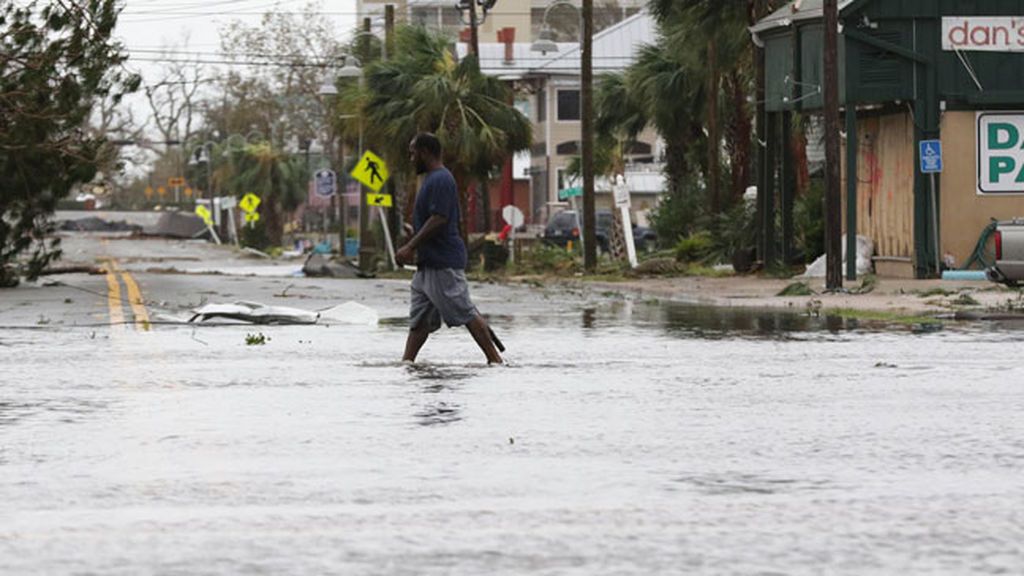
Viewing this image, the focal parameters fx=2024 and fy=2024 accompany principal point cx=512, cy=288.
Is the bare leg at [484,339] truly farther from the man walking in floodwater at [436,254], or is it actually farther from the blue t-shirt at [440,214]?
the blue t-shirt at [440,214]

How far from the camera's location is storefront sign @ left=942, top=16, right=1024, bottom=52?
111 ft

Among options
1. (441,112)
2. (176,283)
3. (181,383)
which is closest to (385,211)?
(441,112)

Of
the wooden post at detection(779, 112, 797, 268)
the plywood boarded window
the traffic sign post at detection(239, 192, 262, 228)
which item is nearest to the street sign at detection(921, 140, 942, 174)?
the plywood boarded window

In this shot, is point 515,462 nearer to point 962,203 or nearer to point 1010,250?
point 1010,250

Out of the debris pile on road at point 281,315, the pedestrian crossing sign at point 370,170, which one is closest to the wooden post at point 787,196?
the pedestrian crossing sign at point 370,170

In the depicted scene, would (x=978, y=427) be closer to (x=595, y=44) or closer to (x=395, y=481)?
(x=395, y=481)

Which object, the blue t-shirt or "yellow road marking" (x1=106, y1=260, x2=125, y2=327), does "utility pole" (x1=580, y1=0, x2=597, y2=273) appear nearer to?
"yellow road marking" (x1=106, y1=260, x2=125, y2=327)

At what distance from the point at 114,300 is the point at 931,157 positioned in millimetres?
12811

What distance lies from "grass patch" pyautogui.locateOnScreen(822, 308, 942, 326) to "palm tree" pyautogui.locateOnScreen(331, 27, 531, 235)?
966 inches

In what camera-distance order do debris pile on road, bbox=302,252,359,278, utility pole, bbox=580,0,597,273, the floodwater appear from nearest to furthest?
the floodwater < utility pole, bbox=580,0,597,273 < debris pile on road, bbox=302,252,359,278

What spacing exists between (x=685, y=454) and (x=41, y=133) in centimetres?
2560

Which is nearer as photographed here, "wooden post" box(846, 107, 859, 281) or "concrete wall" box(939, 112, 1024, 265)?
"wooden post" box(846, 107, 859, 281)

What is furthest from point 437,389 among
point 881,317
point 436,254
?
point 881,317

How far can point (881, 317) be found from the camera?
77.5ft
